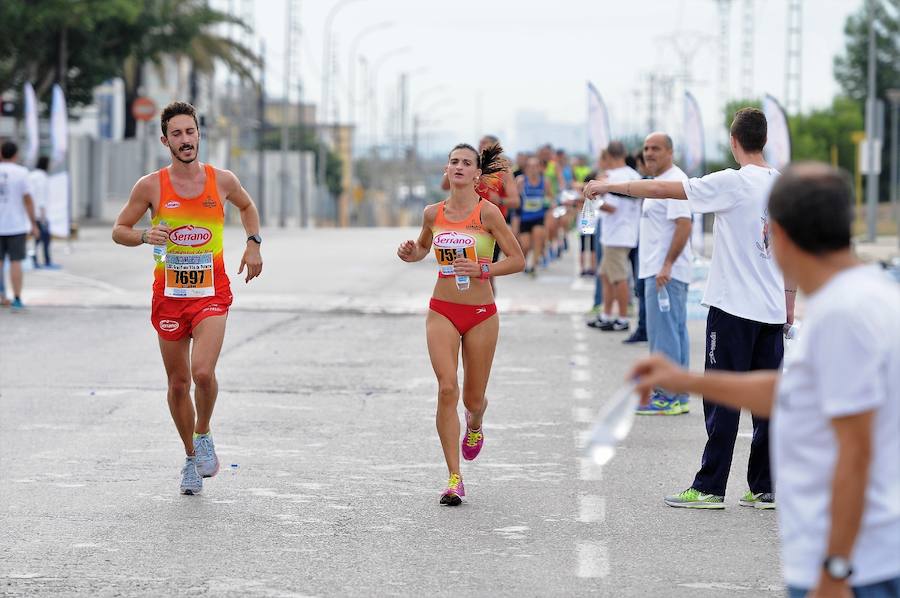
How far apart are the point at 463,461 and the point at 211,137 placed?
66423 mm

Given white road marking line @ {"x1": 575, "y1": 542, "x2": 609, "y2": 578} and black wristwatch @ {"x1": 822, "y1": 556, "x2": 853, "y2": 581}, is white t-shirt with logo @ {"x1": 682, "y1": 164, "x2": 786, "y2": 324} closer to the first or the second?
white road marking line @ {"x1": 575, "y1": 542, "x2": 609, "y2": 578}

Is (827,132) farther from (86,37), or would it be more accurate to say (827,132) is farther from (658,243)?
(658,243)

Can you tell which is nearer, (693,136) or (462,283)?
(462,283)

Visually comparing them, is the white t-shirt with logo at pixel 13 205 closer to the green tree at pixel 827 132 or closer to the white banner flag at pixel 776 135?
the white banner flag at pixel 776 135

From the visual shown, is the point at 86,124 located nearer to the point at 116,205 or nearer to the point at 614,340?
the point at 116,205

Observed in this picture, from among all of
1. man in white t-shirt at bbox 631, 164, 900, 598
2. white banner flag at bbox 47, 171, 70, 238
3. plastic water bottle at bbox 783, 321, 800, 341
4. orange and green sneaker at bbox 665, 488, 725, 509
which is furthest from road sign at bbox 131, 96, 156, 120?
man in white t-shirt at bbox 631, 164, 900, 598

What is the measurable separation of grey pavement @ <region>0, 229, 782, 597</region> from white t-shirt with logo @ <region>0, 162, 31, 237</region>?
84.0 inches

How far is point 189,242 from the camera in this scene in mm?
8023

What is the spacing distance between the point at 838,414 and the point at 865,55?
327 feet

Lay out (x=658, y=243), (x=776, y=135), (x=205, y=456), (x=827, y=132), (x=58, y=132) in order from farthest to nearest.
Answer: (x=827, y=132) → (x=58, y=132) → (x=776, y=135) → (x=658, y=243) → (x=205, y=456)

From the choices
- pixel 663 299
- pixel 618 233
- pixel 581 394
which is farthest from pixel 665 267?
pixel 618 233

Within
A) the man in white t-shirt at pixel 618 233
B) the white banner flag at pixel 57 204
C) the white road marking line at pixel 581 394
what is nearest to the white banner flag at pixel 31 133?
the white banner flag at pixel 57 204

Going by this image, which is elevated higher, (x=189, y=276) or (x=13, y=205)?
(x=13, y=205)

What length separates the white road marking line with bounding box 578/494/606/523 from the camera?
7.61 m
